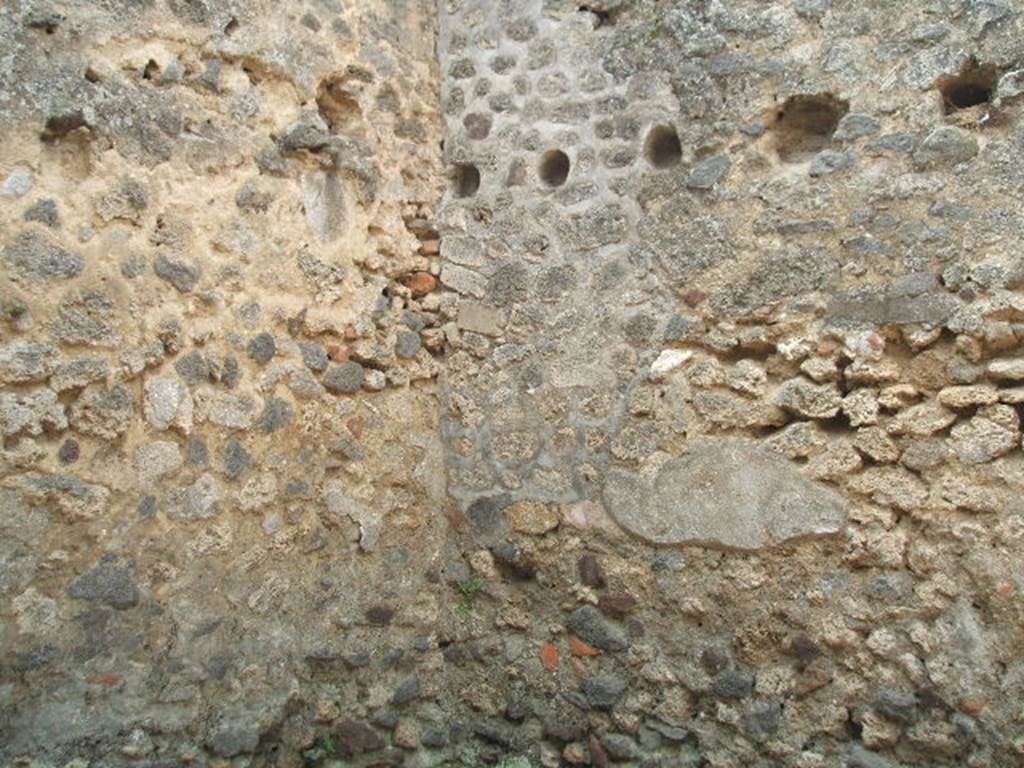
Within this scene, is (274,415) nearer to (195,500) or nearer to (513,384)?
(195,500)

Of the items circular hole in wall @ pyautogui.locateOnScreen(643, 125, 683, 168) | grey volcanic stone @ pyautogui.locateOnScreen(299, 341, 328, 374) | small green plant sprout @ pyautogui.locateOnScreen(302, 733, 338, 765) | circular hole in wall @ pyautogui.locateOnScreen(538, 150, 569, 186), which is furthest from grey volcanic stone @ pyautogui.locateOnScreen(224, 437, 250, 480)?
circular hole in wall @ pyautogui.locateOnScreen(643, 125, 683, 168)

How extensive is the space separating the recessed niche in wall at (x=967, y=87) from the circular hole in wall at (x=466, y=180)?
5.42ft

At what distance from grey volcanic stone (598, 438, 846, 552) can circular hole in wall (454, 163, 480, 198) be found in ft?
4.18

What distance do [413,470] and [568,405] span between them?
0.62 meters

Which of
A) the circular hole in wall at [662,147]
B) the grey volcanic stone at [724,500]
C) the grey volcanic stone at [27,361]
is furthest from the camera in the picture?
the circular hole in wall at [662,147]

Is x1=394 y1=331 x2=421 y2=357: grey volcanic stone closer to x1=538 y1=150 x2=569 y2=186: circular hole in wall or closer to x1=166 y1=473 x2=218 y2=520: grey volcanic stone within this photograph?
x1=538 y1=150 x2=569 y2=186: circular hole in wall

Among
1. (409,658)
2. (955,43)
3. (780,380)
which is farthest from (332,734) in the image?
(955,43)

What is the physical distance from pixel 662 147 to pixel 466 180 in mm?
803

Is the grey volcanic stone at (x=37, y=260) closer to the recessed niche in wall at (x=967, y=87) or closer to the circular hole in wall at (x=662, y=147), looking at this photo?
the circular hole in wall at (x=662, y=147)

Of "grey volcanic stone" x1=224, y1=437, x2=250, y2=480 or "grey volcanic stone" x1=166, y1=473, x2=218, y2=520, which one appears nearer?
"grey volcanic stone" x1=166, y1=473, x2=218, y2=520

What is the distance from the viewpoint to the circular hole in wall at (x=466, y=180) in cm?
363

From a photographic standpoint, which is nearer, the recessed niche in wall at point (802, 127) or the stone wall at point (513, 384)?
the stone wall at point (513, 384)

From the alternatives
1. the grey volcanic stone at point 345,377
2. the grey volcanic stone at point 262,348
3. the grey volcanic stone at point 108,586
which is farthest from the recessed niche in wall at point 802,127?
the grey volcanic stone at point 108,586

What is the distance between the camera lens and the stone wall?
2508 millimetres
